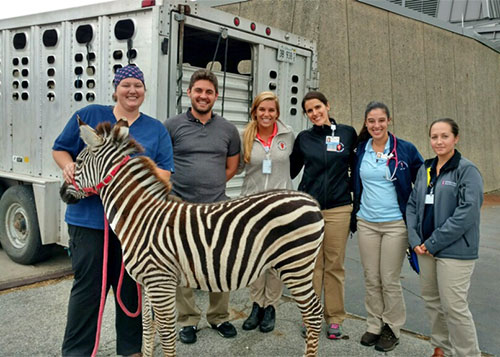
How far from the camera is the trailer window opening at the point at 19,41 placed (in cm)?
495

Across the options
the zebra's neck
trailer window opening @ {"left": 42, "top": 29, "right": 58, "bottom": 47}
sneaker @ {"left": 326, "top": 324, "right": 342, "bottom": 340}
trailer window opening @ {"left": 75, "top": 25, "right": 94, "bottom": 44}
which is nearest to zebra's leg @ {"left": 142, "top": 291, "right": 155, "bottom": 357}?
the zebra's neck

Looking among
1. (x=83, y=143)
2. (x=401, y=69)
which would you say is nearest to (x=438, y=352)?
(x=83, y=143)

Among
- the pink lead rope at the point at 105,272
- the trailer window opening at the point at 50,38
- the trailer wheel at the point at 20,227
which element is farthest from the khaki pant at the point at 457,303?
the trailer window opening at the point at 50,38

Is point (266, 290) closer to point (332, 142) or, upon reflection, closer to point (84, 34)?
point (332, 142)

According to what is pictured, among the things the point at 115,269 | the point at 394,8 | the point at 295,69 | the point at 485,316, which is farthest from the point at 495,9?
the point at 115,269

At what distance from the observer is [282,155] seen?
3.44 m

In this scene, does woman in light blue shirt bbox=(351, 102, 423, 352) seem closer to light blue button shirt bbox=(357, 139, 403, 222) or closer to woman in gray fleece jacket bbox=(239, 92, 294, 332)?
light blue button shirt bbox=(357, 139, 403, 222)

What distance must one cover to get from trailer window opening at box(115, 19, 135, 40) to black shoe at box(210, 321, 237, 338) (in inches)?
111

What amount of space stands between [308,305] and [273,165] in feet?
3.85

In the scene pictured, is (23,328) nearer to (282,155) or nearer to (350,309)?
(282,155)

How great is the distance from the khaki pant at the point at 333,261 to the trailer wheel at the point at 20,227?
342 cm

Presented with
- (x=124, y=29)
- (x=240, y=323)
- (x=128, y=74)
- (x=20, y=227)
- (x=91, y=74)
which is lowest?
(x=240, y=323)

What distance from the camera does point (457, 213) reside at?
2.75m

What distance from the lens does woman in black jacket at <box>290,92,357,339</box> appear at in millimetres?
3379
